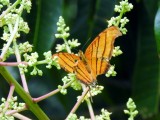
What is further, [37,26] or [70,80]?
[37,26]

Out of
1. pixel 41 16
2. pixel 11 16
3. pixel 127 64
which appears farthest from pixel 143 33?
pixel 11 16

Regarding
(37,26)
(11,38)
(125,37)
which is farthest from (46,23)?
(11,38)

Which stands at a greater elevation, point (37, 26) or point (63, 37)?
point (37, 26)

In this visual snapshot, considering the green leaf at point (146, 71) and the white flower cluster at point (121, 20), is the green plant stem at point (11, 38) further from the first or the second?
the green leaf at point (146, 71)

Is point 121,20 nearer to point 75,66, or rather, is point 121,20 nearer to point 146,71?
point 75,66

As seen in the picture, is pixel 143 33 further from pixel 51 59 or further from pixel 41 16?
pixel 51 59

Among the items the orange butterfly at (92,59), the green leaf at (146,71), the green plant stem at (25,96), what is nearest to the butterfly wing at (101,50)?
the orange butterfly at (92,59)

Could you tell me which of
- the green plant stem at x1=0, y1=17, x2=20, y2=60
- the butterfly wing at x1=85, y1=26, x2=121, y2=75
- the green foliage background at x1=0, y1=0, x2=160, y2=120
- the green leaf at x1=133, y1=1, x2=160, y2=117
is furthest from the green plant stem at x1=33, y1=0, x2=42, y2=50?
the butterfly wing at x1=85, y1=26, x2=121, y2=75

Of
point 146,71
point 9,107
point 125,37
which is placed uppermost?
point 125,37
